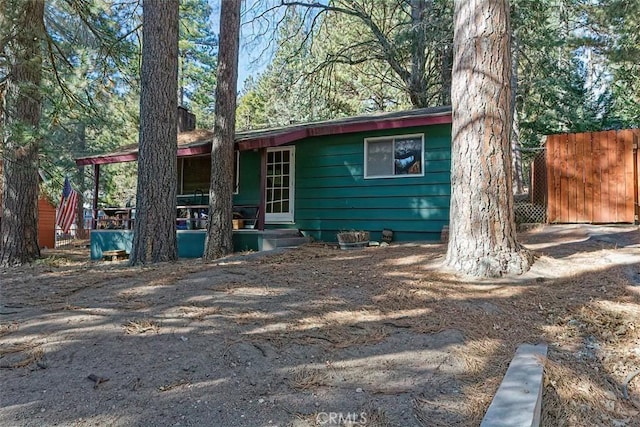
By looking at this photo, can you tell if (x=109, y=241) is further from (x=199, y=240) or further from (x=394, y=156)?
(x=394, y=156)

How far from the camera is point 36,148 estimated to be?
8344mm

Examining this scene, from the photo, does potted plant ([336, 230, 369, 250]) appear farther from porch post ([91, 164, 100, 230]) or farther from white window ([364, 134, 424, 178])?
porch post ([91, 164, 100, 230])

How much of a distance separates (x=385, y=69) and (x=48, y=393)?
18529 mm

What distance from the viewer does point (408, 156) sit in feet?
28.7

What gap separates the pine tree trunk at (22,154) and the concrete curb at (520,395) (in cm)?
861

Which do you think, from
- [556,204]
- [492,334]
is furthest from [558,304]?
[556,204]

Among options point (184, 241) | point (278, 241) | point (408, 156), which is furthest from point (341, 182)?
point (184, 241)

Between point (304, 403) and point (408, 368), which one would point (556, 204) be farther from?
point (304, 403)

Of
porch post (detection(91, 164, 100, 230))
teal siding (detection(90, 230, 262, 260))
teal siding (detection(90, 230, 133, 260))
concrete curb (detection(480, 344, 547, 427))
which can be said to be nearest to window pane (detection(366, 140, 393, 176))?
teal siding (detection(90, 230, 262, 260))

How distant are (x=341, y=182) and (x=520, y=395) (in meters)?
7.55

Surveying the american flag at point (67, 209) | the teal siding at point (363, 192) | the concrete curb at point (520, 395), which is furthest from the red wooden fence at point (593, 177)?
the american flag at point (67, 209)

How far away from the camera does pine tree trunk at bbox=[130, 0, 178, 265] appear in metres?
6.47

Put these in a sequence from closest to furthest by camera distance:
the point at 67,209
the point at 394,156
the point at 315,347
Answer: the point at 315,347 → the point at 394,156 → the point at 67,209

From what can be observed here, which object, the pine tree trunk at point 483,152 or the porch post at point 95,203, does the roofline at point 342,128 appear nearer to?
the pine tree trunk at point 483,152
